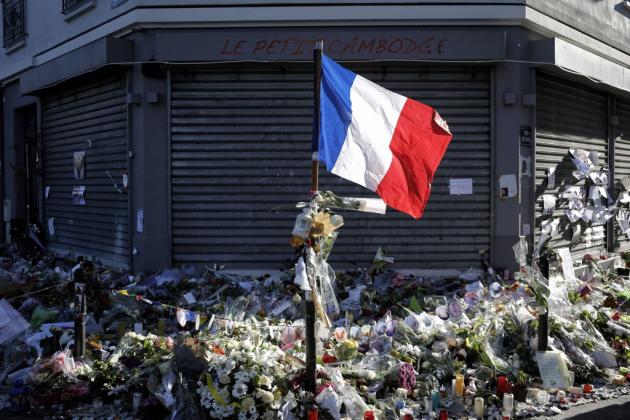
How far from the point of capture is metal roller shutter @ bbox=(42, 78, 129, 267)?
965 cm

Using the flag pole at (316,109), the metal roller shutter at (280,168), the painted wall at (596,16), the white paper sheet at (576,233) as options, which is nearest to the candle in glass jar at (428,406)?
the flag pole at (316,109)

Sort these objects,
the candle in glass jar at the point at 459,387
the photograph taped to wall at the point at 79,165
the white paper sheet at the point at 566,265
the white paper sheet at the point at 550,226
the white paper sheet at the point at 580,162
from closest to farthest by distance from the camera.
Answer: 1. the candle in glass jar at the point at 459,387
2. the white paper sheet at the point at 566,265
3. the white paper sheet at the point at 550,226
4. the white paper sheet at the point at 580,162
5. the photograph taped to wall at the point at 79,165

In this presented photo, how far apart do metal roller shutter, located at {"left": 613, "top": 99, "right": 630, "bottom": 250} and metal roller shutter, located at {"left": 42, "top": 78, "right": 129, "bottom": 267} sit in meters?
9.07

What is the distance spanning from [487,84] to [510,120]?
0.63m

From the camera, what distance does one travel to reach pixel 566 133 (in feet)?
32.9

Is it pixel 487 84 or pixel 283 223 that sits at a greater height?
pixel 487 84

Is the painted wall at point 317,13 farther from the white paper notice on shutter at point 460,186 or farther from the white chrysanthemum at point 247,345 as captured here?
the white chrysanthemum at point 247,345

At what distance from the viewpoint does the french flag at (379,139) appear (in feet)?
15.6

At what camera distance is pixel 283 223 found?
8.94 meters

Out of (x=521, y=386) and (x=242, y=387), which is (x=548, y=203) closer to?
(x=521, y=386)

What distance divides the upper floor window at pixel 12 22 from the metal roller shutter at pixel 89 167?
2077mm

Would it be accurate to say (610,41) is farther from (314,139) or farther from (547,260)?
(314,139)

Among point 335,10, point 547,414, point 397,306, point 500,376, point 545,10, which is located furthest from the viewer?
point 545,10

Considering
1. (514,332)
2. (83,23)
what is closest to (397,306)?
(514,332)
